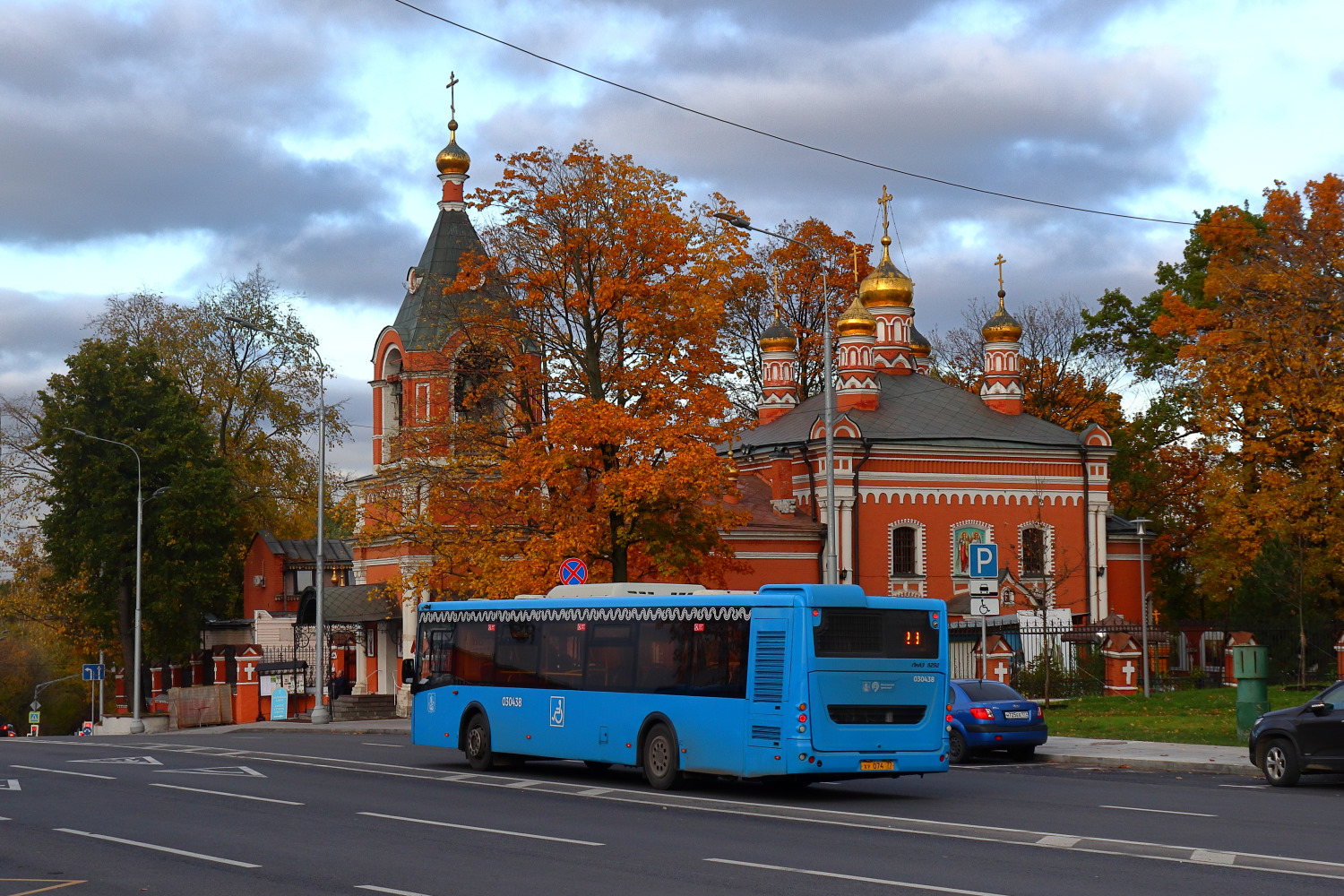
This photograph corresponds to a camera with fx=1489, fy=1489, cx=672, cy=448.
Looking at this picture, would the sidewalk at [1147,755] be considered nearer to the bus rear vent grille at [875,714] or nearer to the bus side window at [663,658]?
the bus rear vent grille at [875,714]

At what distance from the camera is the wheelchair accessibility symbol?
67.8ft

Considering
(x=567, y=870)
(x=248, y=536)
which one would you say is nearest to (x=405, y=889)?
(x=567, y=870)

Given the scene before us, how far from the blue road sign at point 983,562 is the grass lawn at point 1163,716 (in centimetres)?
416

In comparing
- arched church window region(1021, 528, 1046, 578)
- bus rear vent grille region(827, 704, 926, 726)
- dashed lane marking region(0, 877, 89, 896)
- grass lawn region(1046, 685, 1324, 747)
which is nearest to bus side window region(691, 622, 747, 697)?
bus rear vent grille region(827, 704, 926, 726)

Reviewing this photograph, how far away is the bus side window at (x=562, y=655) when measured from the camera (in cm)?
2053

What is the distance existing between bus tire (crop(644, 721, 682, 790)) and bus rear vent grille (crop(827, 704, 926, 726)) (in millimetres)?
2399

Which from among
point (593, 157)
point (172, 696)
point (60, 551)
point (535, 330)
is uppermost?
point (593, 157)

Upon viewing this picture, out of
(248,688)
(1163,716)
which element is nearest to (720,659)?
(1163,716)

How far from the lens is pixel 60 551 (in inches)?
2008

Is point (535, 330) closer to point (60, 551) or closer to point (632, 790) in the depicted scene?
point (632, 790)

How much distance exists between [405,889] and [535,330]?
23.1 meters

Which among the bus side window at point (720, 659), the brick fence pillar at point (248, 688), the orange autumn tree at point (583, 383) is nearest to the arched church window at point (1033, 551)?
the orange autumn tree at point (583, 383)

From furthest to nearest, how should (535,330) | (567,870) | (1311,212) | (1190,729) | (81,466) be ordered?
(81,466) < (1311,212) < (535,330) < (1190,729) < (567,870)

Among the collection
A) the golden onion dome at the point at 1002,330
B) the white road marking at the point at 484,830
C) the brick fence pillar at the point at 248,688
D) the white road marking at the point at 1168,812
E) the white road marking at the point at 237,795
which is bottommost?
the brick fence pillar at the point at 248,688
